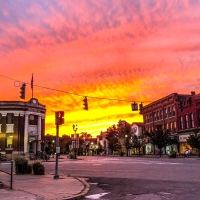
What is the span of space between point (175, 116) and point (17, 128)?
1299 inches

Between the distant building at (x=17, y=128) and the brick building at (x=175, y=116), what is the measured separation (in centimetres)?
2624

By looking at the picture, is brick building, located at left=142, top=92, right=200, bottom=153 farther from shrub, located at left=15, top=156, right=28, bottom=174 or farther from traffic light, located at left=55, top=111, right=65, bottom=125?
traffic light, located at left=55, top=111, right=65, bottom=125

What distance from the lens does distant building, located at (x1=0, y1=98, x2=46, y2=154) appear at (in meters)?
53.6

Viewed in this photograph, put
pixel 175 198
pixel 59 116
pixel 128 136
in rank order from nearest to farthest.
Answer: pixel 175 198, pixel 59 116, pixel 128 136

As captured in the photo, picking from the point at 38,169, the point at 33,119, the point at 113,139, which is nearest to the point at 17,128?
the point at 33,119

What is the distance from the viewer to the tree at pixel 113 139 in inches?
3567

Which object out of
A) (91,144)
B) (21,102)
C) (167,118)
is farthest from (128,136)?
(91,144)

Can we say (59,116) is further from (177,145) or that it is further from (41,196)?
(177,145)

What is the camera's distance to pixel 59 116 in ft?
53.5

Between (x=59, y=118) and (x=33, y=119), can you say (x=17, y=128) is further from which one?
(x=59, y=118)

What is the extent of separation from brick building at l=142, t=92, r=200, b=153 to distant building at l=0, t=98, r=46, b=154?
2624 cm

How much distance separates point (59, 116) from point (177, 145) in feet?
162

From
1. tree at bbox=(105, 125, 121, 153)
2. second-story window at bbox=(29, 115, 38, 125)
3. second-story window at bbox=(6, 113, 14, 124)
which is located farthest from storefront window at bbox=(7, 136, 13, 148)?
tree at bbox=(105, 125, 121, 153)

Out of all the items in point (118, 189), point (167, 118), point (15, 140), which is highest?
point (167, 118)
